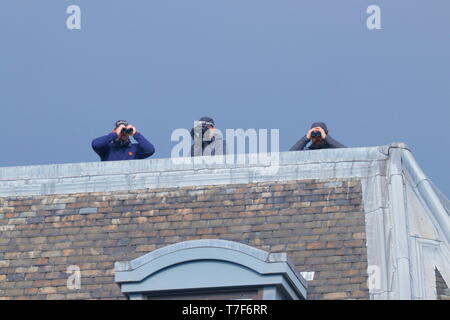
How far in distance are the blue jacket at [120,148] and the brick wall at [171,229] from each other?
1.60 m

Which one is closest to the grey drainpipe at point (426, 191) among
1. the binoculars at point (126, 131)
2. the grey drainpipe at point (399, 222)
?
the grey drainpipe at point (399, 222)

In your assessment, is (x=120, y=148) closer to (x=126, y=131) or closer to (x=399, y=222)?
(x=126, y=131)

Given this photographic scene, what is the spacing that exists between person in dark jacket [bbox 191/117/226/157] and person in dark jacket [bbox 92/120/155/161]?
727 mm

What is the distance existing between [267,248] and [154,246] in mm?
1587

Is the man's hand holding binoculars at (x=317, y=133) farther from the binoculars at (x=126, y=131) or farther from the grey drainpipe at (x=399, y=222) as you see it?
the binoculars at (x=126, y=131)

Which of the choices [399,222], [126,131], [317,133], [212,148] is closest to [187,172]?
[212,148]

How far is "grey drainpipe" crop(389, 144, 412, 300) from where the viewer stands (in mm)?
21484

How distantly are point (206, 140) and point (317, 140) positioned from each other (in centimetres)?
179

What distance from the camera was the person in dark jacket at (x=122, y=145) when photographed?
25422mm

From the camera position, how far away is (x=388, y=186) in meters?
23.4
